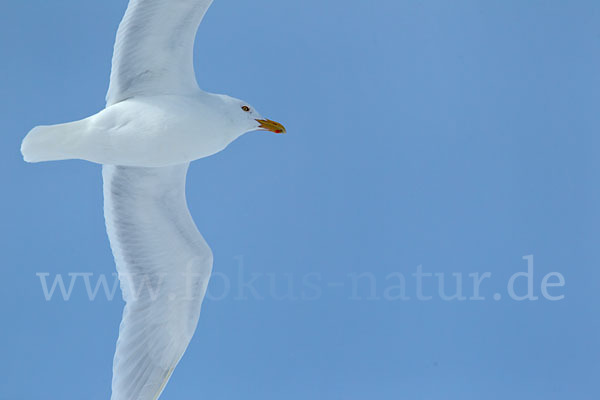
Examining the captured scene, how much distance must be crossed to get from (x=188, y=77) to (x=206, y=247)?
1189 millimetres

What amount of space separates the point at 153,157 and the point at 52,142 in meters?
0.59

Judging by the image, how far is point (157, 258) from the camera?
17.9 ft

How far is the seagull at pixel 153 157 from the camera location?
4707 millimetres

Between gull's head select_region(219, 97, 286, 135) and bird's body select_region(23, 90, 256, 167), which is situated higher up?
gull's head select_region(219, 97, 286, 135)

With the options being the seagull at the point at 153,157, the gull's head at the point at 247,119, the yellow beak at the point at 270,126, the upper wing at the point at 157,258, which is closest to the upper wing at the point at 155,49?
the seagull at the point at 153,157

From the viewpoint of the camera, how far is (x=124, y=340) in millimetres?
5215

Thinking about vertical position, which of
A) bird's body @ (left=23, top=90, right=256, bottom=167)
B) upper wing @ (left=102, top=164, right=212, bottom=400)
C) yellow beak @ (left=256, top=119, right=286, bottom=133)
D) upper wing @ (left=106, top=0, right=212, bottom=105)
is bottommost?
upper wing @ (left=102, top=164, right=212, bottom=400)

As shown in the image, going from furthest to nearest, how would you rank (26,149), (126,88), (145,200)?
1. (145,200)
2. (126,88)
3. (26,149)

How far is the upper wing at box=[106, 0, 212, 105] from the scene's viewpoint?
4668 mm

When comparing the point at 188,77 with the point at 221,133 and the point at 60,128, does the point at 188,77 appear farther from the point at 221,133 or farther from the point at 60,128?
the point at 60,128

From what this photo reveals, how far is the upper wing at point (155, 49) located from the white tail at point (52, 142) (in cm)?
37

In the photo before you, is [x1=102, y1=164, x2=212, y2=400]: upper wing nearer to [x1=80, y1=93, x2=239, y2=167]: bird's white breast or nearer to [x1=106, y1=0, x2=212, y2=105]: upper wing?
[x1=80, y1=93, x2=239, y2=167]: bird's white breast

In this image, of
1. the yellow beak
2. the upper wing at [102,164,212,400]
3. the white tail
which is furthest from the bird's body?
the upper wing at [102,164,212,400]

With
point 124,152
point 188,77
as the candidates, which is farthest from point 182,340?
point 188,77
